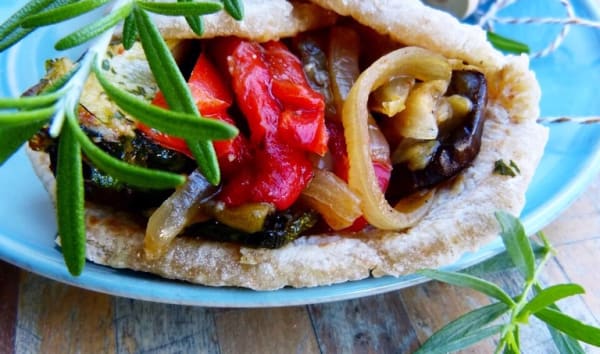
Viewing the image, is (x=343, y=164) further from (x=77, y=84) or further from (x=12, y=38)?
(x=12, y=38)

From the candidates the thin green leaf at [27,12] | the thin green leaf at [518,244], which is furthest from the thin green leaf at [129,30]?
the thin green leaf at [518,244]

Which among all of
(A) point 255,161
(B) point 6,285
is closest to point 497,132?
(A) point 255,161

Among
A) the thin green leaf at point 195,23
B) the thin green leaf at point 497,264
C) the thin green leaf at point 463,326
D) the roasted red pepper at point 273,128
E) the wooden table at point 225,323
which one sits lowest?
the wooden table at point 225,323

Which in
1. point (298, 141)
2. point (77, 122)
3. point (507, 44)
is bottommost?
point (507, 44)

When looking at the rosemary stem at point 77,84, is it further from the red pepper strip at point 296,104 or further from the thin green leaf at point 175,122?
the red pepper strip at point 296,104

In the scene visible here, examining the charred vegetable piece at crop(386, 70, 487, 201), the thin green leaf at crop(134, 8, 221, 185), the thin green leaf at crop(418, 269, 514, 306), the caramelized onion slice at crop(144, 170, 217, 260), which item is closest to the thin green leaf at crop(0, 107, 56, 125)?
the thin green leaf at crop(134, 8, 221, 185)

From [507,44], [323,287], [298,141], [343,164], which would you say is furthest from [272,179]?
[507,44]

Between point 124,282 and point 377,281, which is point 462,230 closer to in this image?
point 377,281
